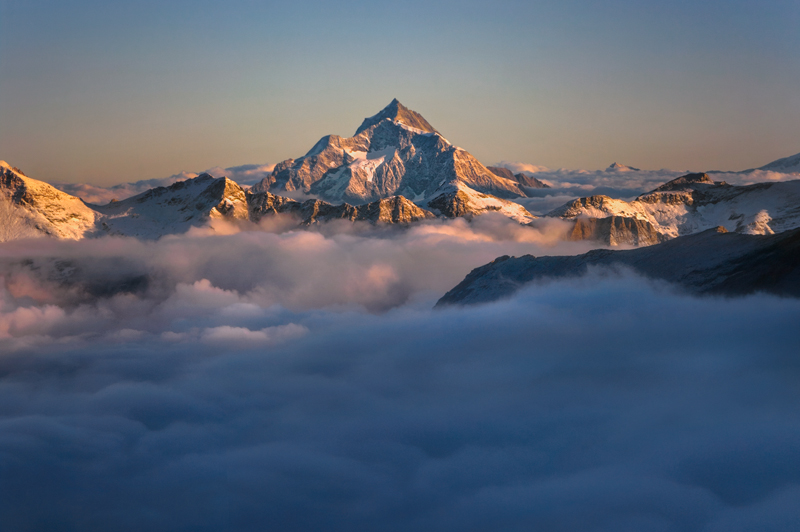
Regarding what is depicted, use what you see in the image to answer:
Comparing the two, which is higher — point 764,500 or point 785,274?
point 785,274

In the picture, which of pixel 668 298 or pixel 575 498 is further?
pixel 668 298

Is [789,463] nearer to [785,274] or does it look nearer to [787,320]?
[787,320]

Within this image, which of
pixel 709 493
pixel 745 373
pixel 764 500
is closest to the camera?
A: pixel 764 500

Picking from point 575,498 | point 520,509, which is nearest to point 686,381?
point 575,498

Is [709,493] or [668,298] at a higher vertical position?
[668,298]

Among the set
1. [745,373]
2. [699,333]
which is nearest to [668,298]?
[699,333]

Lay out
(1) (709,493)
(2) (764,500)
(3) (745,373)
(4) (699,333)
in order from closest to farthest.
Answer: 1. (2) (764,500)
2. (1) (709,493)
3. (3) (745,373)
4. (4) (699,333)

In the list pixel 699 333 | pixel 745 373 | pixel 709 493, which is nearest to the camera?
pixel 709 493

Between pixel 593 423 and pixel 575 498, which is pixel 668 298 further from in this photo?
pixel 575 498

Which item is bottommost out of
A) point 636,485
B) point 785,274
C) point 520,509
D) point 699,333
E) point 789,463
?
point 520,509
